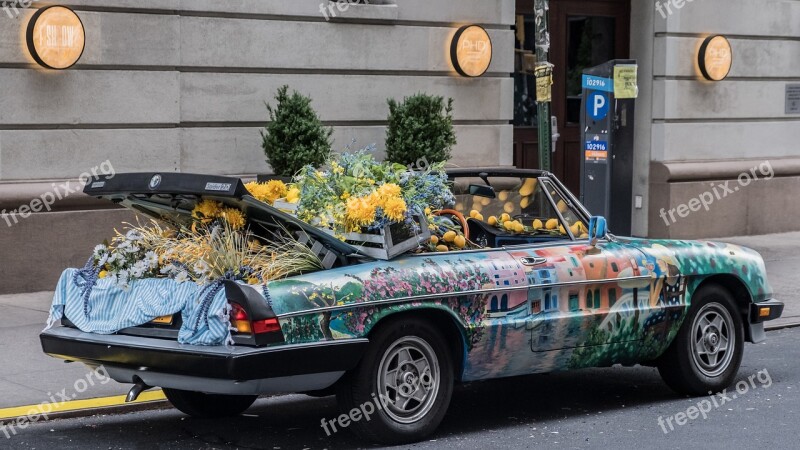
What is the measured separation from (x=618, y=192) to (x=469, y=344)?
6.23m

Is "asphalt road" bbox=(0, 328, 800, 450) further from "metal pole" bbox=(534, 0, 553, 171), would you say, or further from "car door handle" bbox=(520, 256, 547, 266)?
"metal pole" bbox=(534, 0, 553, 171)

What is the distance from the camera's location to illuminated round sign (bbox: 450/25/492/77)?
1519 cm

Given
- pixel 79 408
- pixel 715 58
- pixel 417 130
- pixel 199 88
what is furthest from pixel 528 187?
pixel 715 58

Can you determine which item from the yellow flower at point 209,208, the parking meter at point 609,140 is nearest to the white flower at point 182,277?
the yellow flower at point 209,208

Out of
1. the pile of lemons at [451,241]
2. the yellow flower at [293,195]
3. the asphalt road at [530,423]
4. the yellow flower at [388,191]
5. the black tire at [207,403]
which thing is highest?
the yellow flower at [388,191]

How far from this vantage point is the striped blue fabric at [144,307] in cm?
630

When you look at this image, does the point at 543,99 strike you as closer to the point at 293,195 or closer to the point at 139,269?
the point at 293,195

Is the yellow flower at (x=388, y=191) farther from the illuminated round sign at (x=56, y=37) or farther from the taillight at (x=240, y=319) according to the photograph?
the illuminated round sign at (x=56, y=37)

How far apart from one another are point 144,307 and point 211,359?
70 centimetres

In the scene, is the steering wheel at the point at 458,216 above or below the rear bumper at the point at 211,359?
above

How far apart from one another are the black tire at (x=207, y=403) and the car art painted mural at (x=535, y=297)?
1.38m

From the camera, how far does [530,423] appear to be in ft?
24.8

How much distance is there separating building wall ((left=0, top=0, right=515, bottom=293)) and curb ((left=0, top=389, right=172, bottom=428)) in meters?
4.45

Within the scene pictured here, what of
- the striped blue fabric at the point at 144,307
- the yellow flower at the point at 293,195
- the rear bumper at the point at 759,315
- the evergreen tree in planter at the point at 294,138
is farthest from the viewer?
the evergreen tree in planter at the point at 294,138
